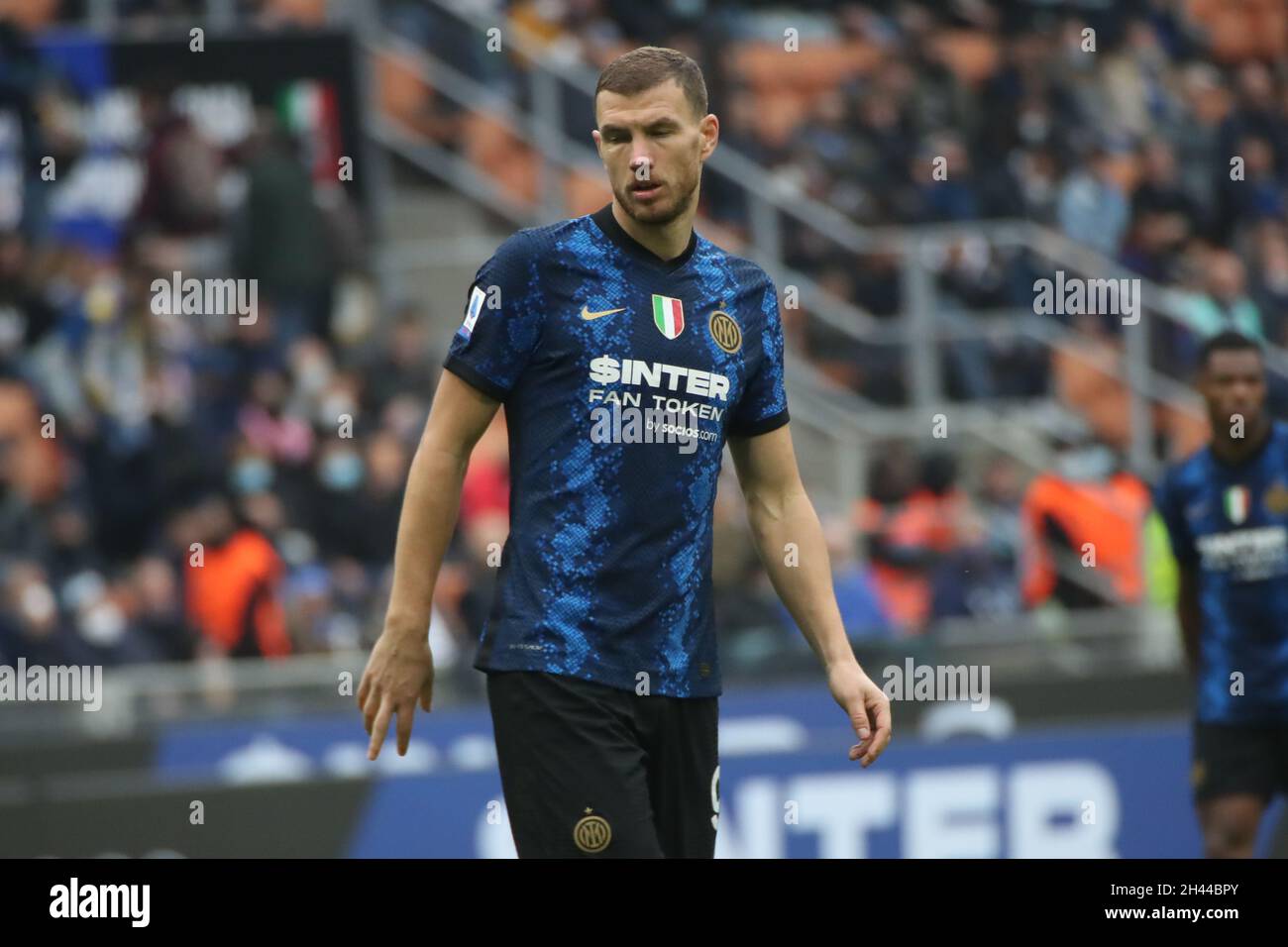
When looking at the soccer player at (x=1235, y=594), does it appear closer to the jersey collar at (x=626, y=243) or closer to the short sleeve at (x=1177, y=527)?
the short sleeve at (x=1177, y=527)

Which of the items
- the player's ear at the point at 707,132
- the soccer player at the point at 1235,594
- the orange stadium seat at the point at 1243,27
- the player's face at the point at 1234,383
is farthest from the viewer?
the orange stadium seat at the point at 1243,27

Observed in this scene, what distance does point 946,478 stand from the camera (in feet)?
41.8

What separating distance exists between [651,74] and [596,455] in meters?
0.82

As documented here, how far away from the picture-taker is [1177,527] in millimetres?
8391

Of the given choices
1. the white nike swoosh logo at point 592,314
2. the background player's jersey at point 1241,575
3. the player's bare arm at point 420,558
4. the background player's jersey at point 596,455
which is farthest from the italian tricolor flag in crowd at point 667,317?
the background player's jersey at point 1241,575

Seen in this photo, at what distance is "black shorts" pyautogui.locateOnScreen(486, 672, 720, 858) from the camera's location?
4.83m

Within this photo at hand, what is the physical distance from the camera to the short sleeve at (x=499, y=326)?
16.3 ft

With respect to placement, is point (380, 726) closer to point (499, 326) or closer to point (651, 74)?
point (499, 326)

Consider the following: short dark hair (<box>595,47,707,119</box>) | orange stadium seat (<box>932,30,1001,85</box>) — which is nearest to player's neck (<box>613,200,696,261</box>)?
short dark hair (<box>595,47,707,119</box>)

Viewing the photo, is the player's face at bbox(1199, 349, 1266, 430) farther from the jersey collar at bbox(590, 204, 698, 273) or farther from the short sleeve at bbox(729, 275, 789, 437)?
the jersey collar at bbox(590, 204, 698, 273)

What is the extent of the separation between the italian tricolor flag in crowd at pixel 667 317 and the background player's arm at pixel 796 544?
0.33 m

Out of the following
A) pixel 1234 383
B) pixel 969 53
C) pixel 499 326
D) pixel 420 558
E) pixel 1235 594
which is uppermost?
pixel 969 53

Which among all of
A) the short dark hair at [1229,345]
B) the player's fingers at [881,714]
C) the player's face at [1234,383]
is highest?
the short dark hair at [1229,345]

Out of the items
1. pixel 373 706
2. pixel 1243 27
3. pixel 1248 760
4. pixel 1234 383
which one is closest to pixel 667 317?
pixel 373 706
